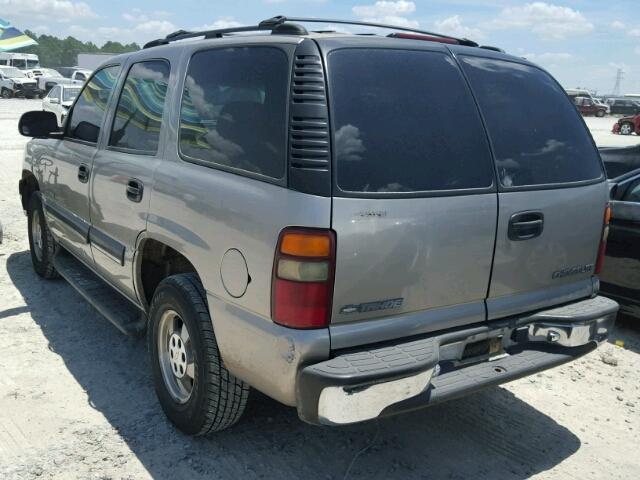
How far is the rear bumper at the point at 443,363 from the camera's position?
2.35 metres

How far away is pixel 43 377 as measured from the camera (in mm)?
3799

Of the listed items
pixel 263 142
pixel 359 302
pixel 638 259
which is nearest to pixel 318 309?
pixel 359 302

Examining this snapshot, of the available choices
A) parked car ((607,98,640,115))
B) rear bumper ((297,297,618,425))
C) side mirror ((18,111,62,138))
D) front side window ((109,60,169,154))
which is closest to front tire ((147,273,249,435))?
rear bumper ((297,297,618,425))

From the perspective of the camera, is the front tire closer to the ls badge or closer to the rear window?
the ls badge

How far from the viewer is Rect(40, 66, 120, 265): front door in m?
4.17

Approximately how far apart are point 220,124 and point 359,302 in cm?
112

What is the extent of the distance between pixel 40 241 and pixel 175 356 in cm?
296

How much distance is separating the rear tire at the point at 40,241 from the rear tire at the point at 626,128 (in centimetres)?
3111

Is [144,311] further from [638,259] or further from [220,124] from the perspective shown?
[638,259]

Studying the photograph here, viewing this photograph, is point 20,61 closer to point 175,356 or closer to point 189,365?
point 175,356

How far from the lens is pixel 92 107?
440 cm

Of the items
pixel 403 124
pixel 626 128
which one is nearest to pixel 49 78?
pixel 626 128

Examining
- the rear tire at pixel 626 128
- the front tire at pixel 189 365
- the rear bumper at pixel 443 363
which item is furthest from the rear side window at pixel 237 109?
the rear tire at pixel 626 128

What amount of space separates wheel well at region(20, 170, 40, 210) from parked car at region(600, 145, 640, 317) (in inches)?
192
